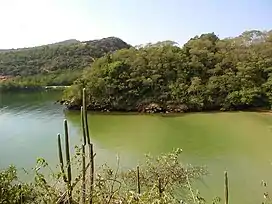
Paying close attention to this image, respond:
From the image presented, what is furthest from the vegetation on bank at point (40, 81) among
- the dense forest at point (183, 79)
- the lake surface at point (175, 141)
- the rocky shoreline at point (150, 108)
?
the lake surface at point (175, 141)

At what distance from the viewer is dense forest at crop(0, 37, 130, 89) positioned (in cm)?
5108

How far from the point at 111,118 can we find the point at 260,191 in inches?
581

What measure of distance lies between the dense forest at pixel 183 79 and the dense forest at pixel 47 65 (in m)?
20.1

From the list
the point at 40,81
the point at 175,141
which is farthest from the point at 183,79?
the point at 40,81

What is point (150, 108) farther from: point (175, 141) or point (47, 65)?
point (47, 65)

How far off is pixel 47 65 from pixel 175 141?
139 ft

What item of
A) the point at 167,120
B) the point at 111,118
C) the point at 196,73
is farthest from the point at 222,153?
the point at 196,73

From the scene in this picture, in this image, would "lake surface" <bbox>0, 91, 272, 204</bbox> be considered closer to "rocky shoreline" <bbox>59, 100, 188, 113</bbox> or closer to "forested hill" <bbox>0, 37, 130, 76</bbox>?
"rocky shoreline" <bbox>59, 100, 188, 113</bbox>

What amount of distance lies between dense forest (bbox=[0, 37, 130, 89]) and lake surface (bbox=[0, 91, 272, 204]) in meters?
24.1

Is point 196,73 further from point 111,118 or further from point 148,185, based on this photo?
point 148,185

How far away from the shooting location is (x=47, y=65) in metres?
56.3

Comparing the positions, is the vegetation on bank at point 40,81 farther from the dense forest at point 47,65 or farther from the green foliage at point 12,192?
the green foliage at point 12,192

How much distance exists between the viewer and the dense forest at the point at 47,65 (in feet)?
168

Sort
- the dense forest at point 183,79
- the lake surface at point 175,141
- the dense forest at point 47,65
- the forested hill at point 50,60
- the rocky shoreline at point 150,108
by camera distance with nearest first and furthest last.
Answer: the lake surface at point 175,141 < the rocky shoreline at point 150,108 < the dense forest at point 183,79 < the dense forest at point 47,65 < the forested hill at point 50,60
